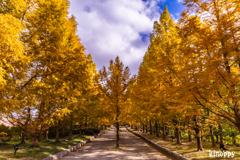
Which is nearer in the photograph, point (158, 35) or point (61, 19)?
point (61, 19)

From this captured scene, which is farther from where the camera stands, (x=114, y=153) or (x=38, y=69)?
(x=114, y=153)

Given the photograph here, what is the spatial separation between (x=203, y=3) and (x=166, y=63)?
2.35m

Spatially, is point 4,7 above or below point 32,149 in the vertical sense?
above

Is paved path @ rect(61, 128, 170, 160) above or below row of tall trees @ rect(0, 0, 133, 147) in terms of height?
below

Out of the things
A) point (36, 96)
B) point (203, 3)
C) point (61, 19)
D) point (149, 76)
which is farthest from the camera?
point (149, 76)

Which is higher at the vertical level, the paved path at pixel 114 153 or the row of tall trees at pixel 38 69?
the row of tall trees at pixel 38 69

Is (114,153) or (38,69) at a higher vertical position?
(38,69)

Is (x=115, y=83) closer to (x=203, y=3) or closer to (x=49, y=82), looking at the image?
(x=49, y=82)

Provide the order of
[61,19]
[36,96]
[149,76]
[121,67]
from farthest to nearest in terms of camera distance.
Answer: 1. [121,67]
2. [149,76]
3. [61,19]
4. [36,96]

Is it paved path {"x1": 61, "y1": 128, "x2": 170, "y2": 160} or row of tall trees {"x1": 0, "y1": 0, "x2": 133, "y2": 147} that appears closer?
row of tall trees {"x1": 0, "y1": 0, "x2": 133, "y2": 147}


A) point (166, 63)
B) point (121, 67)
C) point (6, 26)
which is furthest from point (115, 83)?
point (6, 26)

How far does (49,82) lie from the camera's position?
312 inches

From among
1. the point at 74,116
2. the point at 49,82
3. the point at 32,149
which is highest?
the point at 49,82

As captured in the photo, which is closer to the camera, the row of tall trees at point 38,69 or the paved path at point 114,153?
the row of tall trees at point 38,69
